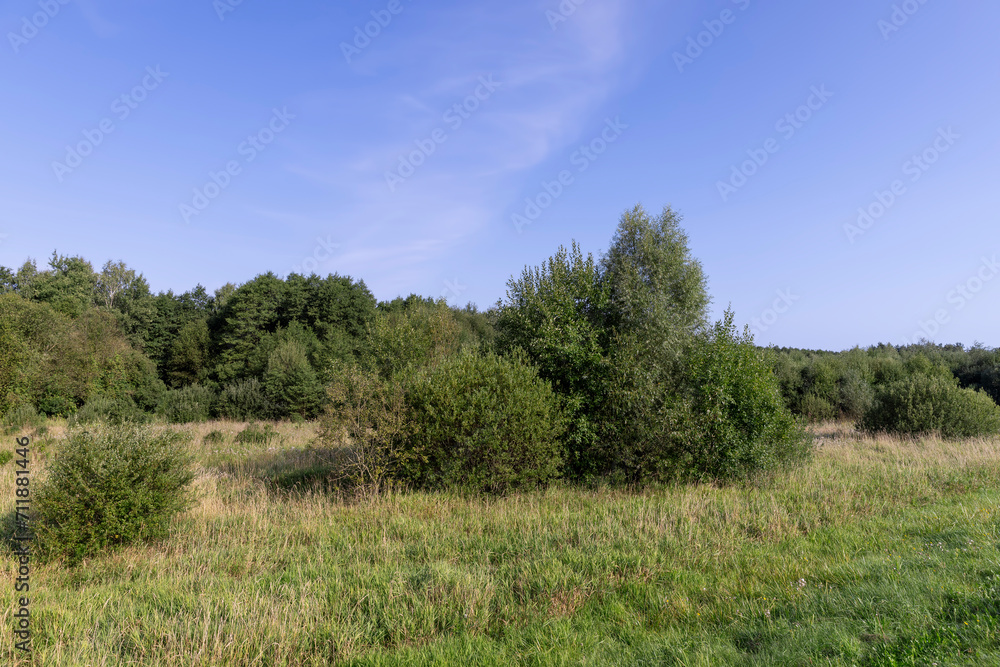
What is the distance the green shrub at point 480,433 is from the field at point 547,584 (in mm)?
840

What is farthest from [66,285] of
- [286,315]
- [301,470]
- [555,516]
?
[555,516]

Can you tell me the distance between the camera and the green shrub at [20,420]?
2060 cm

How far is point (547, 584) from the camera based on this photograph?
216 inches

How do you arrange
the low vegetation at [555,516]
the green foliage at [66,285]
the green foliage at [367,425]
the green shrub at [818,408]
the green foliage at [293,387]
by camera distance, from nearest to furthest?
1. the low vegetation at [555,516]
2. the green foliage at [367,425]
3. the green shrub at [818,408]
4. the green foliage at [293,387]
5. the green foliage at [66,285]

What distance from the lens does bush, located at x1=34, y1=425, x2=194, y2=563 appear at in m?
6.50

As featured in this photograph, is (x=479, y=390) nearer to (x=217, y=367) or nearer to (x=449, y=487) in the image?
(x=449, y=487)

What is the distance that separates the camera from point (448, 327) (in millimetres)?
27906

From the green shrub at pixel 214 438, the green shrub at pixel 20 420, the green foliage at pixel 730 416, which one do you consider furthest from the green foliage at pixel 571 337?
the green shrub at pixel 20 420

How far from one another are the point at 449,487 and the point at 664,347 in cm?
615

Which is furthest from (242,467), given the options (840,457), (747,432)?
(840,457)

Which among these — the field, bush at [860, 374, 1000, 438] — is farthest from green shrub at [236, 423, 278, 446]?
bush at [860, 374, 1000, 438]

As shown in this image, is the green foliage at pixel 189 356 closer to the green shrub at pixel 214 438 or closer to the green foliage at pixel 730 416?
the green shrub at pixel 214 438

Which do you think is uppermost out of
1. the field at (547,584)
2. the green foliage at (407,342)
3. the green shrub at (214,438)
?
the green foliage at (407,342)

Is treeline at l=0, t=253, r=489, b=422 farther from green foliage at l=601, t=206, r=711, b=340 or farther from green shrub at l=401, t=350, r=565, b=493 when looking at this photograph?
green shrub at l=401, t=350, r=565, b=493
